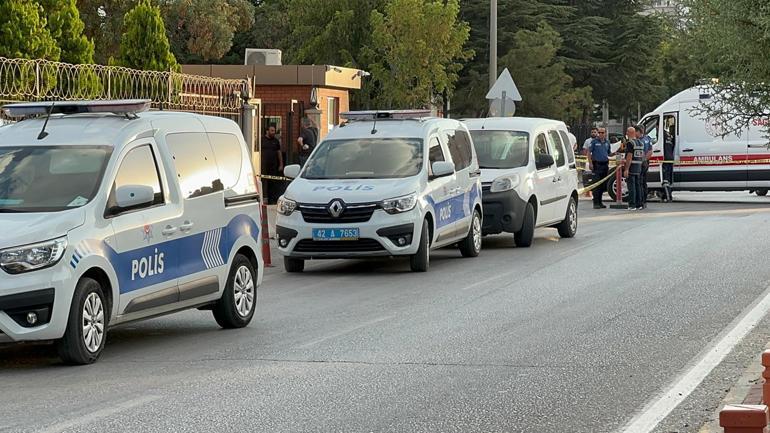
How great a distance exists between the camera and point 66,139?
38.5 ft

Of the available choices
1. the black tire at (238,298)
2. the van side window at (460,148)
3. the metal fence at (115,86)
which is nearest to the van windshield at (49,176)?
the black tire at (238,298)

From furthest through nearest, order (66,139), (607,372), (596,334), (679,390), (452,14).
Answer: (452,14) < (596,334) < (66,139) < (607,372) < (679,390)

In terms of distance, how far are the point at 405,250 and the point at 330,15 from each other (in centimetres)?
4535

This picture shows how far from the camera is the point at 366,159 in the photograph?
1931 cm

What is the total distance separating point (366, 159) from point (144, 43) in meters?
11.8

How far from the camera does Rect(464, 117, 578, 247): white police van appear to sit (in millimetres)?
22297

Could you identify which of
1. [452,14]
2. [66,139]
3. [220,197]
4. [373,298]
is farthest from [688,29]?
[452,14]

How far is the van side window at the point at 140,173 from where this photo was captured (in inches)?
455

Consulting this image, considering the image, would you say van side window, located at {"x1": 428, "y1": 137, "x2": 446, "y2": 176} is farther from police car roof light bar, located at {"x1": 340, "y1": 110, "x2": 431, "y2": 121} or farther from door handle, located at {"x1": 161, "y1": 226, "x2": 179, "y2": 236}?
door handle, located at {"x1": 161, "y1": 226, "x2": 179, "y2": 236}

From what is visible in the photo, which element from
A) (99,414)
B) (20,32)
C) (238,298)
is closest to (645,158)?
(20,32)

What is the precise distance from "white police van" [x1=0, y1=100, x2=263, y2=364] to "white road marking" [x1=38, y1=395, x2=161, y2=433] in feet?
4.76

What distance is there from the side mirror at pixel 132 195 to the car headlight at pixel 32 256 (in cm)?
86

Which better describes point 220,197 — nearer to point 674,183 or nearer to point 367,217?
point 367,217

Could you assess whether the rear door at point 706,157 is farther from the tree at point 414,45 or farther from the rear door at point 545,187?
the tree at point 414,45
